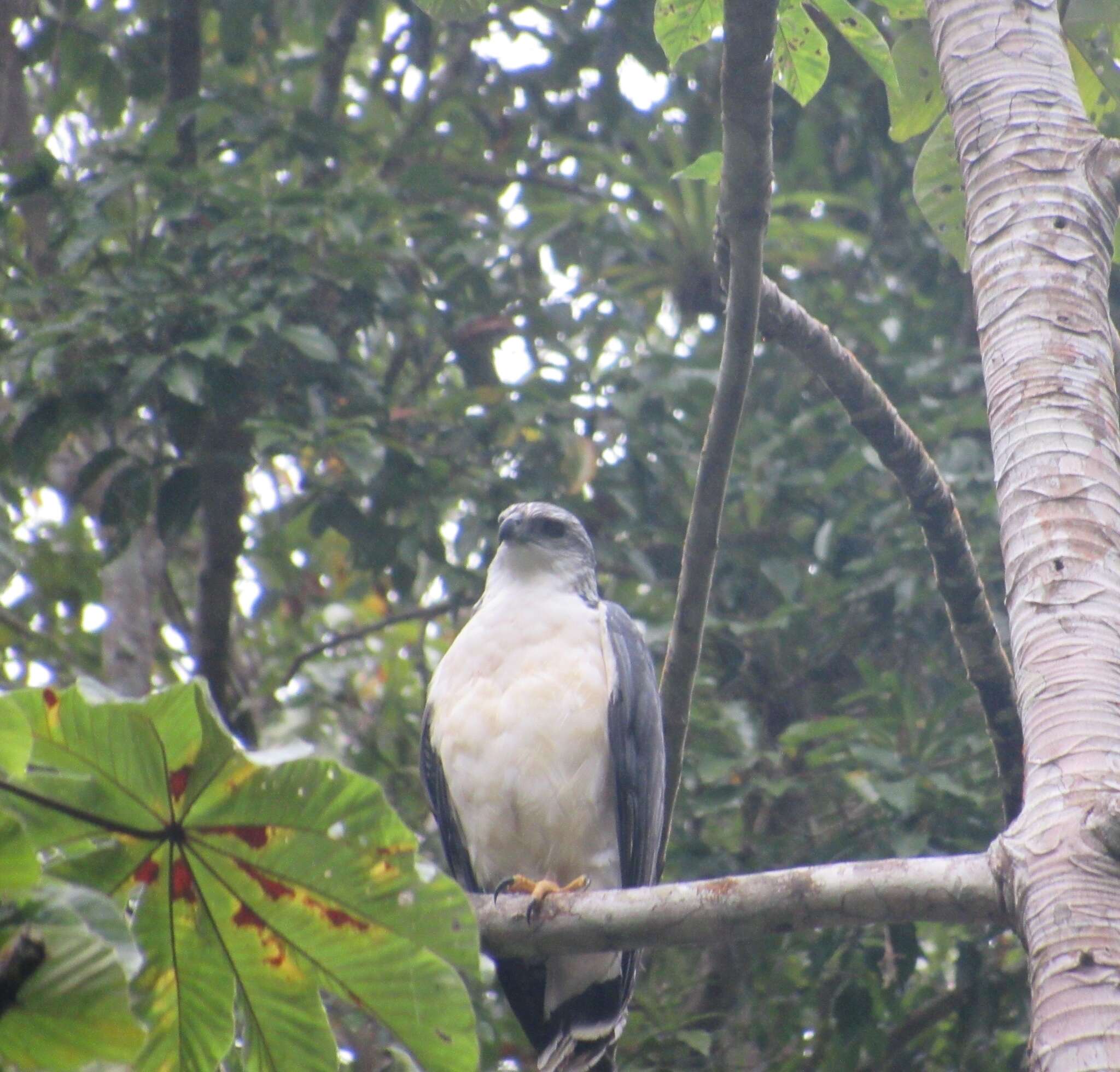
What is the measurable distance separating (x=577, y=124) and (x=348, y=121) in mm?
1072

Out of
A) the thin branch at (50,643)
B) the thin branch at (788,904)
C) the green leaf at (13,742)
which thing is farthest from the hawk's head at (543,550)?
the green leaf at (13,742)

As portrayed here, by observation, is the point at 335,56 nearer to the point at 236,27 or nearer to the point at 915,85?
the point at 236,27

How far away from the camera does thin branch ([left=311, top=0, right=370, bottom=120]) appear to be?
5871 millimetres

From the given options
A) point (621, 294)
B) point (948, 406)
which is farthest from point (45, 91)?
point (948, 406)

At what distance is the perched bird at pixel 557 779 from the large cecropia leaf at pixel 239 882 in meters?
1.82

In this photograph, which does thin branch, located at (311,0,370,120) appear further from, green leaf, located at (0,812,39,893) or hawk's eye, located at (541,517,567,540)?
green leaf, located at (0,812,39,893)

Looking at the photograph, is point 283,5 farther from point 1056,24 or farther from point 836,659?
point 1056,24

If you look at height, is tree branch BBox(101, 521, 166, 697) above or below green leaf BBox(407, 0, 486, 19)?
above

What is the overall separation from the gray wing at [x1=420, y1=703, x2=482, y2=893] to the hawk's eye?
67cm

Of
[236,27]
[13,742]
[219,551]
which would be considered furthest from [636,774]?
[236,27]

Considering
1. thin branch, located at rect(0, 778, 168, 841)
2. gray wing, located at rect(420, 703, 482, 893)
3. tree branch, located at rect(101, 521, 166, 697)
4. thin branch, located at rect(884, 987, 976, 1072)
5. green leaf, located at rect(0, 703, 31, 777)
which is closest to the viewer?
green leaf, located at rect(0, 703, 31, 777)

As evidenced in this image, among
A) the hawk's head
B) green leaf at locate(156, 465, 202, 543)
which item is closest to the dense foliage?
green leaf at locate(156, 465, 202, 543)

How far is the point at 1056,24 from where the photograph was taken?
2.67 meters

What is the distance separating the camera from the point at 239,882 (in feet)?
5.95
